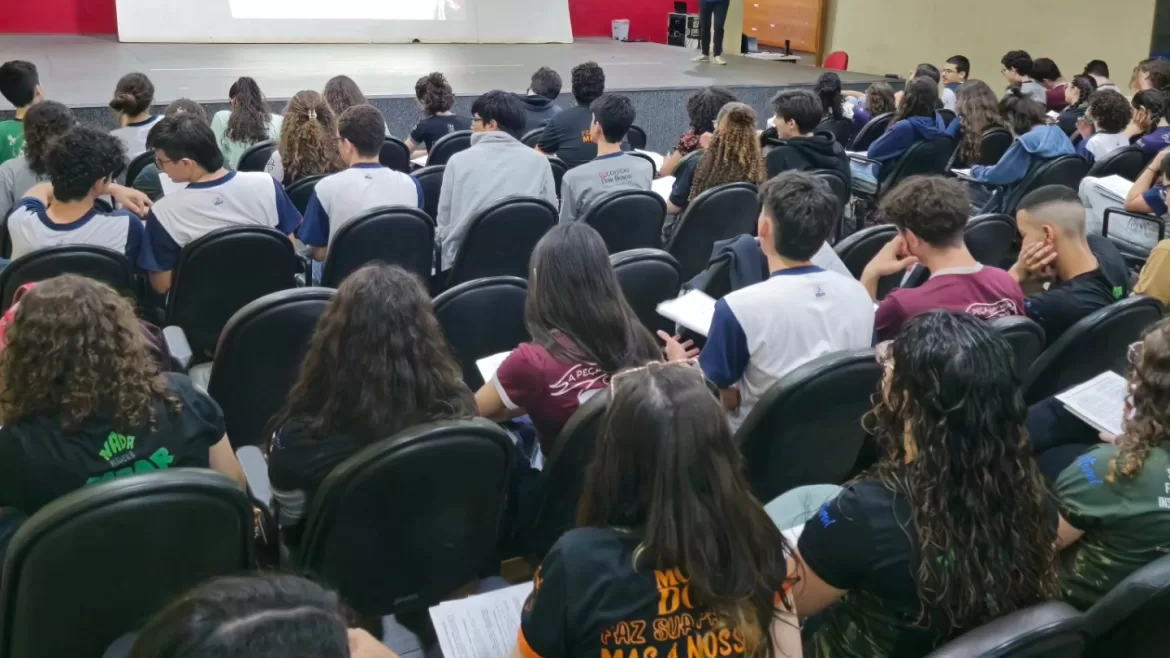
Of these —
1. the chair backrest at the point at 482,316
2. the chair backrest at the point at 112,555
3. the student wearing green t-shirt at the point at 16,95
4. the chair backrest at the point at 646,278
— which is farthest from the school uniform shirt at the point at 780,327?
the student wearing green t-shirt at the point at 16,95

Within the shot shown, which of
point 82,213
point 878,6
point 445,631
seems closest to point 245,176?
point 82,213

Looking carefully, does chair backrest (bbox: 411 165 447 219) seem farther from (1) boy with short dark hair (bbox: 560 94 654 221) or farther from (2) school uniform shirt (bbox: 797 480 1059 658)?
(2) school uniform shirt (bbox: 797 480 1059 658)

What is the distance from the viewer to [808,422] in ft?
6.95

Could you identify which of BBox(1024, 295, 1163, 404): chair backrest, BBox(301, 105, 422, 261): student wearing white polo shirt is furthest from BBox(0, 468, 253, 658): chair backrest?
BBox(301, 105, 422, 261): student wearing white polo shirt

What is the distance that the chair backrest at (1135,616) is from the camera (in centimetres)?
133

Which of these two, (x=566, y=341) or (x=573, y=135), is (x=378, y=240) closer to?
(x=566, y=341)

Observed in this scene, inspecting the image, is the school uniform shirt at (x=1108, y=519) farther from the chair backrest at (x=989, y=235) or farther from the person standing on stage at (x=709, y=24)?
the person standing on stage at (x=709, y=24)

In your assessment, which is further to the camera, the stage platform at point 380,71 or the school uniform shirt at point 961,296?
the stage platform at point 380,71

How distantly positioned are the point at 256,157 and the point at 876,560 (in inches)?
168

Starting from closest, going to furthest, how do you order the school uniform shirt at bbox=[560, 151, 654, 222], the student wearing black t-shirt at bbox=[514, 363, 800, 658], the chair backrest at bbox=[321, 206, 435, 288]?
the student wearing black t-shirt at bbox=[514, 363, 800, 658] → the chair backrest at bbox=[321, 206, 435, 288] → the school uniform shirt at bbox=[560, 151, 654, 222]

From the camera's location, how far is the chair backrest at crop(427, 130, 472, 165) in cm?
531

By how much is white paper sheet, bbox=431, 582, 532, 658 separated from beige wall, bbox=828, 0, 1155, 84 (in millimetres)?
10052

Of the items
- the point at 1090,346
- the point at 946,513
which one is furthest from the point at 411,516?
the point at 1090,346

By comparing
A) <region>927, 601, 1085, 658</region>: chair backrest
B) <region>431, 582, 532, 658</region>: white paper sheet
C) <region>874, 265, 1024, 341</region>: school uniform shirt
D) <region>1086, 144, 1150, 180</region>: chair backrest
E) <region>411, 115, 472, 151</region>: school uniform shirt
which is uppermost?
<region>411, 115, 472, 151</region>: school uniform shirt
